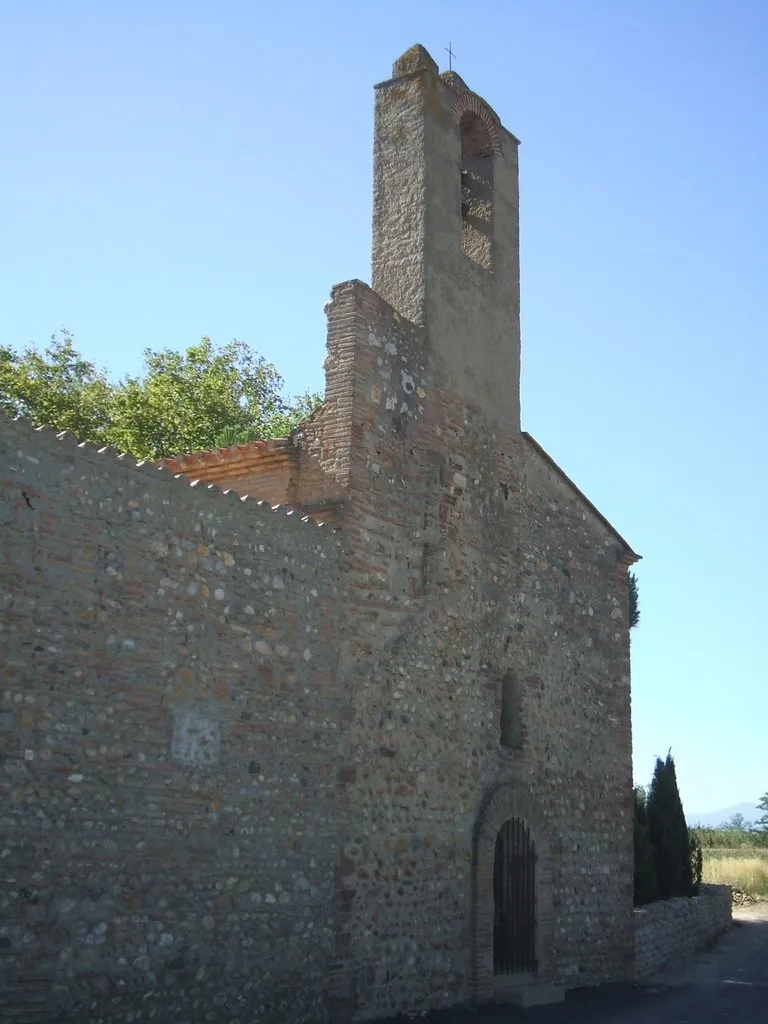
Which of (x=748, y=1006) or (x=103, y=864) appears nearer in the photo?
(x=103, y=864)

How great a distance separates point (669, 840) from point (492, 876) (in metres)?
10.00

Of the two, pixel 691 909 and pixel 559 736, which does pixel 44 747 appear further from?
pixel 691 909

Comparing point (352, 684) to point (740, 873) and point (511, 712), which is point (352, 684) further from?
point (740, 873)

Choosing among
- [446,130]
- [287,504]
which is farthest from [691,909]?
[446,130]

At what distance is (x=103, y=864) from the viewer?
790 cm

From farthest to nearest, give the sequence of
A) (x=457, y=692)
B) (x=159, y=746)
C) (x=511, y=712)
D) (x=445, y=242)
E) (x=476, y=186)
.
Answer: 1. (x=476, y=186)
2. (x=511, y=712)
3. (x=445, y=242)
4. (x=457, y=692)
5. (x=159, y=746)

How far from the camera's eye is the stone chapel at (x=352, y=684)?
7828 mm

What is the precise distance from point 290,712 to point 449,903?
3.26 metres

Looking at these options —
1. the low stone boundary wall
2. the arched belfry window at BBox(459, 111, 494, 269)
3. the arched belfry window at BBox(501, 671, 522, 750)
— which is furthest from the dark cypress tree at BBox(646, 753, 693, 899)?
the arched belfry window at BBox(459, 111, 494, 269)

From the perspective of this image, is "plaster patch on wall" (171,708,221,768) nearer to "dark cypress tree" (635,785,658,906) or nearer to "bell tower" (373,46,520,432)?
"bell tower" (373,46,520,432)

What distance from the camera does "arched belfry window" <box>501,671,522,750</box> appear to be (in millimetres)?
13516

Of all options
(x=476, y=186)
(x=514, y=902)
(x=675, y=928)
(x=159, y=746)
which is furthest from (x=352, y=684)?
(x=675, y=928)

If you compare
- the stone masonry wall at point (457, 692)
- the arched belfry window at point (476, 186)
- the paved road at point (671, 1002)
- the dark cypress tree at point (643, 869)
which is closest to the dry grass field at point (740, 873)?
the dark cypress tree at point (643, 869)

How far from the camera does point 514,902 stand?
13.0 meters
